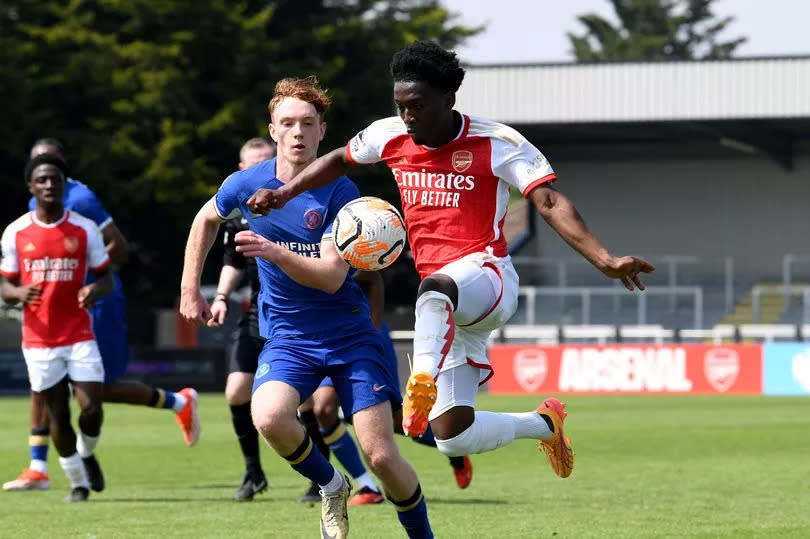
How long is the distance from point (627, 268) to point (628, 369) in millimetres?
23092

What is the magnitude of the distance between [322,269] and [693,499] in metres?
4.12

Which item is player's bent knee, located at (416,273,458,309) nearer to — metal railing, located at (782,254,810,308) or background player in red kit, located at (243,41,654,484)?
background player in red kit, located at (243,41,654,484)

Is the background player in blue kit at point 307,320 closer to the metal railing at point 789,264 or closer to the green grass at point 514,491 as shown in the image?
the green grass at point 514,491

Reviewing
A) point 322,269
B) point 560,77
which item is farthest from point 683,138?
point 322,269

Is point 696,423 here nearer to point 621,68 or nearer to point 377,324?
point 377,324

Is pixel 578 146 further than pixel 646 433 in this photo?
Yes

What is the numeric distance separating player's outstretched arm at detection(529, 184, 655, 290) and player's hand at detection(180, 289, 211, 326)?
5.37ft

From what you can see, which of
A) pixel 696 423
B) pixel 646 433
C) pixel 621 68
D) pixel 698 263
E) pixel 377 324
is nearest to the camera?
pixel 377 324

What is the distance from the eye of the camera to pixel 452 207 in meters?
7.00

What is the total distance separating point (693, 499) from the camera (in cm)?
1041

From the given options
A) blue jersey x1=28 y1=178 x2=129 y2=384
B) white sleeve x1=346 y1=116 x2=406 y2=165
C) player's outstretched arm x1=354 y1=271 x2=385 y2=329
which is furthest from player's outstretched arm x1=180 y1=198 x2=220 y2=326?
blue jersey x1=28 y1=178 x2=129 y2=384

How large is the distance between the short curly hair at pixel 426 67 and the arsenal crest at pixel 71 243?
450 centimetres

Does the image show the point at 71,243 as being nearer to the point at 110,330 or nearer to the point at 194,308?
the point at 110,330

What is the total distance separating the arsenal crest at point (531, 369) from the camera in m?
29.0
